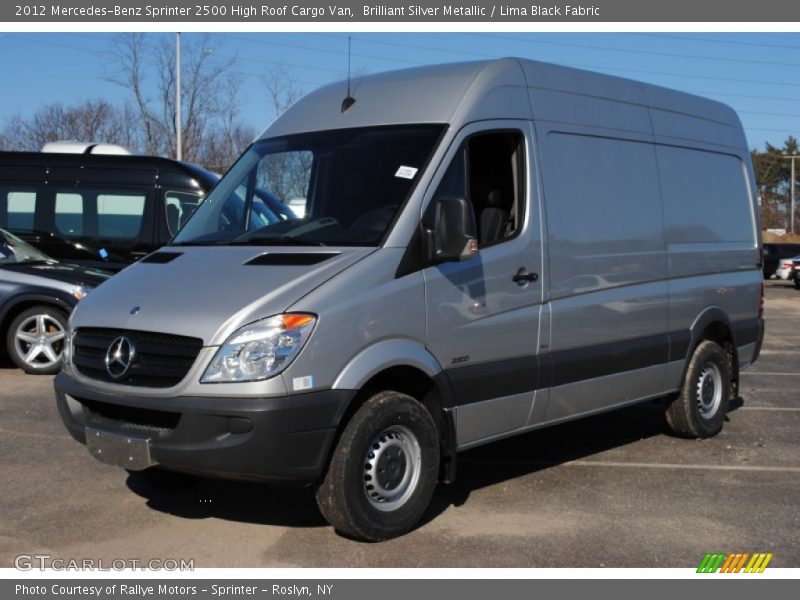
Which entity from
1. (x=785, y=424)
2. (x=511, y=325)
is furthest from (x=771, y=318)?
(x=511, y=325)

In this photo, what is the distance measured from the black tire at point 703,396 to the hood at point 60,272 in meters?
6.76

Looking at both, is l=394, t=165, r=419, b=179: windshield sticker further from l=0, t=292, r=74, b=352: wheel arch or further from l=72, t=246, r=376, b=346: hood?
l=0, t=292, r=74, b=352: wheel arch

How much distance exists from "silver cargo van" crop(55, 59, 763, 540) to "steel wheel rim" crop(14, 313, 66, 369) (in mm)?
5499

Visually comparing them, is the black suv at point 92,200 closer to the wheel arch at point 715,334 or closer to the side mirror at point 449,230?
the wheel arch at point 715,334

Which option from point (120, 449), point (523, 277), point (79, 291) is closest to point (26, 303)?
point (79, 291)

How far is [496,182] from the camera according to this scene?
6.81 meters

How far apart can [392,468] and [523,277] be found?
1578mm

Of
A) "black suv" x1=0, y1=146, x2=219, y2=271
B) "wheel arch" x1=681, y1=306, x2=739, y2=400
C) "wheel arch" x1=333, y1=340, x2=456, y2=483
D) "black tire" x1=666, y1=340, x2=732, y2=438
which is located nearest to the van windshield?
"wheel arch" x1=333, y1=340, x2=456, y2=483

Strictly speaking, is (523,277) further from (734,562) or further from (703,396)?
(703,396)

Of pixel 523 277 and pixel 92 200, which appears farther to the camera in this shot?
pixel 92 200

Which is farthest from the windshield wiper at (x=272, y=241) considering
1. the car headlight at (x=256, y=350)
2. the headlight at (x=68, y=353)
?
the headlight at (x=68, y=353)

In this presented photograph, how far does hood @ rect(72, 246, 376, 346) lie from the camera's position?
534 centimetres

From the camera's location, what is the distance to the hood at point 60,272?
11852mm
